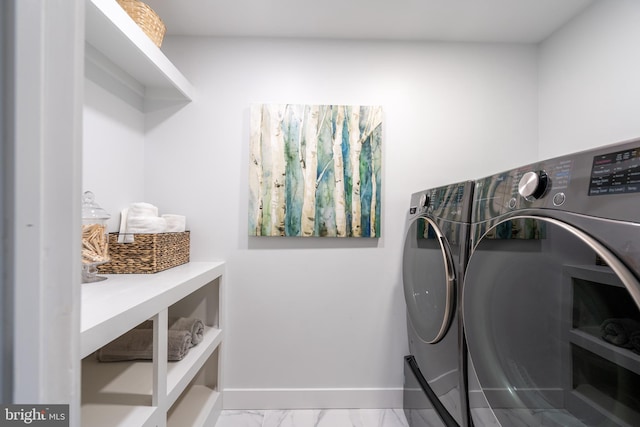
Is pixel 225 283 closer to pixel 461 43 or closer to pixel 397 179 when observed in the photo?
pixel 397 179

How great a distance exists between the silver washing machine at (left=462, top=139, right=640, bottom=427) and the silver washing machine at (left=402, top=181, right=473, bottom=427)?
0.15 metres

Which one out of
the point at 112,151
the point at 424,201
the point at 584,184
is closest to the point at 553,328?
the point at 584,184

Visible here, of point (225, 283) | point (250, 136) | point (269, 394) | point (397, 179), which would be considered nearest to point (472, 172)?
point (397, 179)

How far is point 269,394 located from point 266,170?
1.22m

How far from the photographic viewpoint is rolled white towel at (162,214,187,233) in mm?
1479

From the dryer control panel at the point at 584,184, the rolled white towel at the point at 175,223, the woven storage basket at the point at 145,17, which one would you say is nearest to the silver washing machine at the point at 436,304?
the dryer control panel at the point at 584,184

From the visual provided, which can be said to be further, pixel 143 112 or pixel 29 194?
pixel 143 112

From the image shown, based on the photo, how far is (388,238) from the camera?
5.46 feet

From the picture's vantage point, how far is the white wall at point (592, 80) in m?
1.25

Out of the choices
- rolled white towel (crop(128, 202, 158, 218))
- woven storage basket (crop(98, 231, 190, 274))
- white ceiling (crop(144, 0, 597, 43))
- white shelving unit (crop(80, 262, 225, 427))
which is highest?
white ceiling (crop(144, 0, 597, 43))

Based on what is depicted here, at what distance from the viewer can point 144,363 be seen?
4.09ft

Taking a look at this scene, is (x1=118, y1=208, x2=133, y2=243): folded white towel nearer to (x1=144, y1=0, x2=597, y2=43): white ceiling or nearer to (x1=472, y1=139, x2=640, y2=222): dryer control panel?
(x1=144, y1=0, x2=597, y2=43): white ceiling

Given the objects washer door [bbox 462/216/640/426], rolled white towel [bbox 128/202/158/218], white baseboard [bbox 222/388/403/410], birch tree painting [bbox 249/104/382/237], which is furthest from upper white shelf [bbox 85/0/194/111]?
white baseboard [bbox 222/388/403/410]

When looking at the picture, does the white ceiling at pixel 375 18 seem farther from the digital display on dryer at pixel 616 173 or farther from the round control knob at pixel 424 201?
the digital display on dryer at pixel 616 173
